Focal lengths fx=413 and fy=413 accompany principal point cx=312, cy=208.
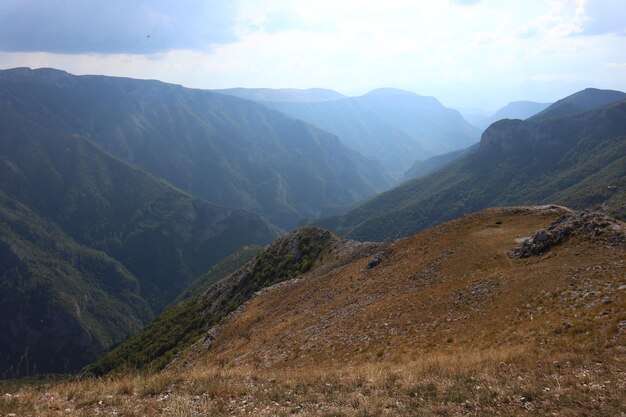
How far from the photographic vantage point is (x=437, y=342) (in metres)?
22.0

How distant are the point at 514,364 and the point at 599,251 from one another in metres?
14.9

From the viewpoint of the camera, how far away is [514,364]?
15953 millimetres

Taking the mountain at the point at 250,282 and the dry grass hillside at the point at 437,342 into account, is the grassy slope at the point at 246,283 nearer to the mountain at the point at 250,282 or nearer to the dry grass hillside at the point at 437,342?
the mountain at the point at 250,282

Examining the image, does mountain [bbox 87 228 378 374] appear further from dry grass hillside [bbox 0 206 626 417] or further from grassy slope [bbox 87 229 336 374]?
dry grass hillside [bbox 0 206 626 417]

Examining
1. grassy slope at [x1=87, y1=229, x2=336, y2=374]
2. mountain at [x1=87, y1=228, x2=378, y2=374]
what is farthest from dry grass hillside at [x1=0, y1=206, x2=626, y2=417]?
grassy slope at [x1=87, y1=229, x2=336, y2=374]

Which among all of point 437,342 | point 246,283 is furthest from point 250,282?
point 437,342

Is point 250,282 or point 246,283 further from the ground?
point 250,282

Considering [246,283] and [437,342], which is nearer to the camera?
[437,342]

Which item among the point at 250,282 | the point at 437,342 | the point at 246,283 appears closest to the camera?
the point at 437,342

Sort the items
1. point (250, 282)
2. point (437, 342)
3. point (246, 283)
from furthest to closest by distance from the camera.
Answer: point (246, 283) < point (250, 282) < point (437, 342)

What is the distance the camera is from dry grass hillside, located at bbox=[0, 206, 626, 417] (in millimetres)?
13358

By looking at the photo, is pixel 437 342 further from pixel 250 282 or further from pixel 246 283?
pixel 246 283

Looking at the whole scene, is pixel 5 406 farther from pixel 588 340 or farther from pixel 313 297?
pixel 313 297

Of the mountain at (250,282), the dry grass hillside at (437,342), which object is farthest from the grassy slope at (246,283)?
the dry grass hillside at (437,342)
